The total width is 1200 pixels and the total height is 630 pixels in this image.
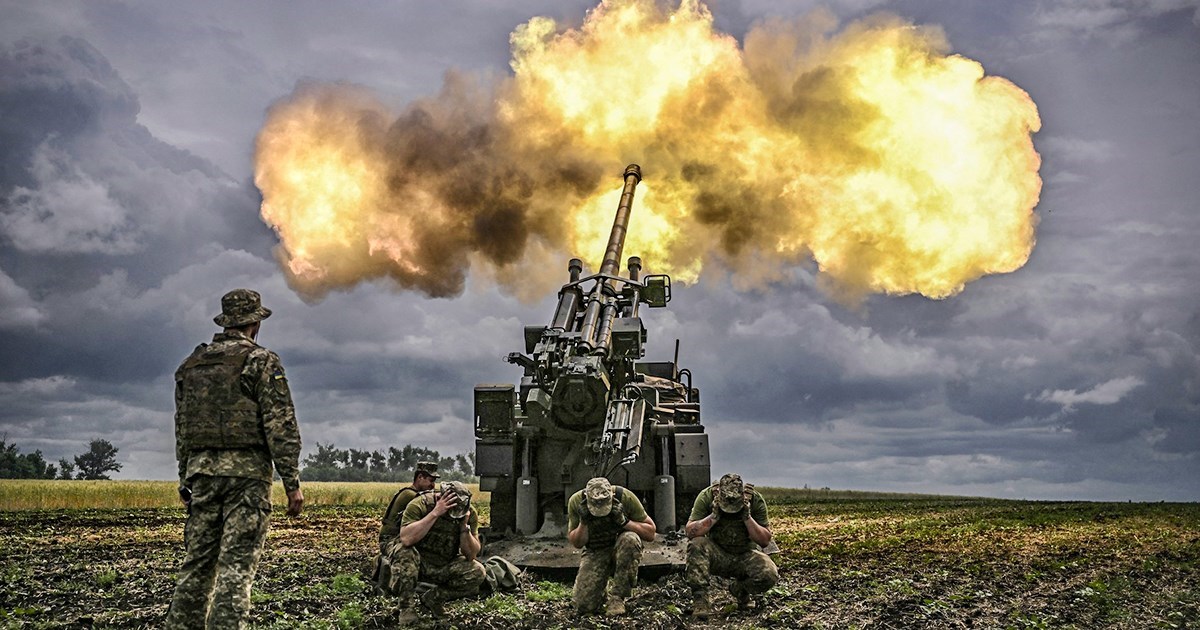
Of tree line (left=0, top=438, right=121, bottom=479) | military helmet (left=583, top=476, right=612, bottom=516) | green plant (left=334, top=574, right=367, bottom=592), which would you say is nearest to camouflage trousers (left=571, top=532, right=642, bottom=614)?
military helmet (left=583, top=476, right=612, bottom=516)

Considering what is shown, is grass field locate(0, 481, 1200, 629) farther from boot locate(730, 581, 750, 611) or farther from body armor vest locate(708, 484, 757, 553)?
body armor vest locate(708, 484, 757, 553)

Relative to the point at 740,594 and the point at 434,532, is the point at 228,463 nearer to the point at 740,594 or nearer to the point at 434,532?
the point at 434,532

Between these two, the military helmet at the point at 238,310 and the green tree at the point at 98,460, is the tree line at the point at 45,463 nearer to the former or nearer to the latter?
the green tree at the point at 98,460

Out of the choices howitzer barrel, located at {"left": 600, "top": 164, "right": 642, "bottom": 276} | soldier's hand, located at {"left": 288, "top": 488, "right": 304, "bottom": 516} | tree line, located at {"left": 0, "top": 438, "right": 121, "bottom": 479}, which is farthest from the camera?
tree line, located at {"left": 0, "top": 438, "right": 121, "bottom": 479}

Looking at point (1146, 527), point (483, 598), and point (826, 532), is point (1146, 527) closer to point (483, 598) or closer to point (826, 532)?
point (826, 532)

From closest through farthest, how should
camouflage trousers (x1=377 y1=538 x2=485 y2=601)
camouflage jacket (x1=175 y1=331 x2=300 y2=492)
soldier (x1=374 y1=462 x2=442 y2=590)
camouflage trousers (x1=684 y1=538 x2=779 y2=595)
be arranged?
camouflage jacket (x1=175 y1=331 x2=300 y2=492) < camouflage trousers (x1=377 y1=538 x2=485 y2=601) < soldier (x1=374 y1=462 x2=442 y2=590) < camouflage trousers (x1=684 y1=538 x2=779 y2=595)

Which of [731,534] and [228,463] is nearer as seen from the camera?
[228,463]

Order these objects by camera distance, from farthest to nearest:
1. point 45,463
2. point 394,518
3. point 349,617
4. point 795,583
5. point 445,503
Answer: point 45,463 → point 795,583 → point 394,518 → point 349,617 → point 445,503

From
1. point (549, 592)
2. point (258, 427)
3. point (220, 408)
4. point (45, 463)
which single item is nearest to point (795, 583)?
point (549, 592)

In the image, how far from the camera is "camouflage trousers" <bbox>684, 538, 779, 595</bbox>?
9852mm

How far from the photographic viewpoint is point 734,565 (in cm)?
998

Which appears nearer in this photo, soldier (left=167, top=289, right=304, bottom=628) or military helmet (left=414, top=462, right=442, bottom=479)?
soldier (left=167, top=289, right=304, bottom=628)

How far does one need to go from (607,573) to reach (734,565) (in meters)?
1.33

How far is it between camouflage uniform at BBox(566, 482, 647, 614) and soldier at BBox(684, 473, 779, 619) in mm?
626
